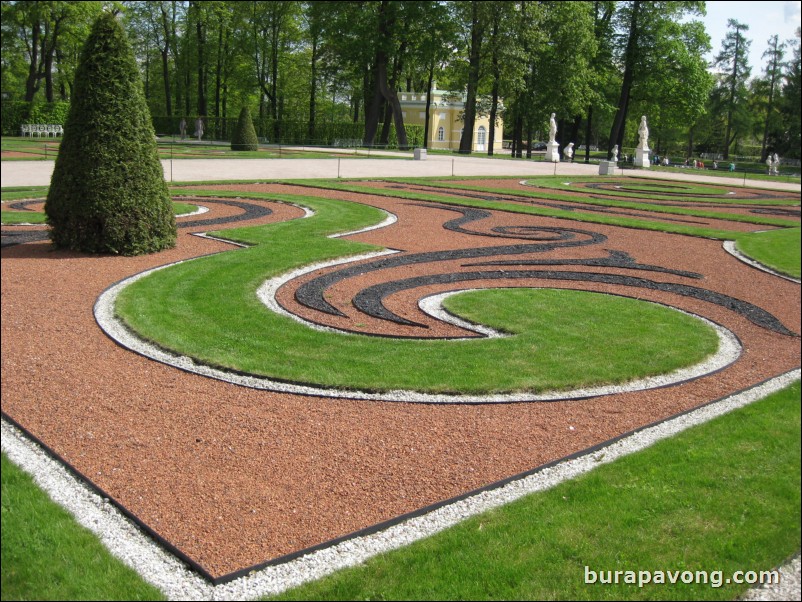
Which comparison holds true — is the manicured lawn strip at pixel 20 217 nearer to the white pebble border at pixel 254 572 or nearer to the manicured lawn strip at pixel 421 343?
the white pebble border at pixel 254 572

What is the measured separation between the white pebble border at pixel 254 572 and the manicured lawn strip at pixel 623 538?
11 centimetres

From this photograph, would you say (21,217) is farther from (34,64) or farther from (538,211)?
(538,211)

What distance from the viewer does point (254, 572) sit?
12.5ft

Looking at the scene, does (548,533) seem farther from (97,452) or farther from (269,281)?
(269,281)

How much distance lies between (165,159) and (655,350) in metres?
26.5

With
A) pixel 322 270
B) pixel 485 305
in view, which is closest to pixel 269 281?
pixel 322 270

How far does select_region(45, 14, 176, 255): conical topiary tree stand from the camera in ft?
17.0

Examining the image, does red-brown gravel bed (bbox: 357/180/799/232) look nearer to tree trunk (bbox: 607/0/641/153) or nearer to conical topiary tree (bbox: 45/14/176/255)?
conical topiary tree (bbox: 45/14/176/255)

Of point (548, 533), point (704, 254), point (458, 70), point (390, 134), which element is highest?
point (458, 70)

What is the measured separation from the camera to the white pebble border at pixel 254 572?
362cm

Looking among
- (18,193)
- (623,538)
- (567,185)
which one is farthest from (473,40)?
(623,538)

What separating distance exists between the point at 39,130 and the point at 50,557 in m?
2.88

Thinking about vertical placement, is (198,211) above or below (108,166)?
below

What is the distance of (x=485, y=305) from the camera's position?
9.29m
